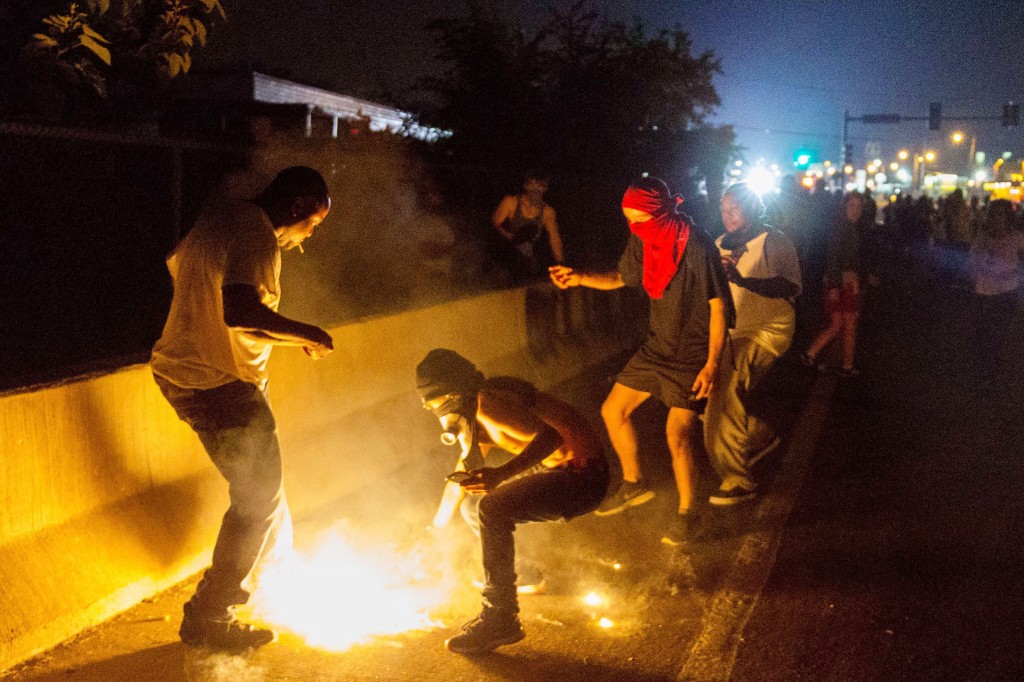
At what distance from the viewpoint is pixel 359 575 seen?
16.2 feet

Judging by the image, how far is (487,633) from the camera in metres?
4.14

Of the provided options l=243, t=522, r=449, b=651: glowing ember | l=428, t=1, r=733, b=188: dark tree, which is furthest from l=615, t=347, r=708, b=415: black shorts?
l=428, t=1, r=733, b=188: dark tree

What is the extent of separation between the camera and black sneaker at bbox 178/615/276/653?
4051mm

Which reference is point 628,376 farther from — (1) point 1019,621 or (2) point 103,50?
(2) point 103,50

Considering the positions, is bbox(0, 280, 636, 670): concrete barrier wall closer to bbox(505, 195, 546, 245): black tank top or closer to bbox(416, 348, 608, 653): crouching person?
bbox(416, 348, 608, 653): crouching person

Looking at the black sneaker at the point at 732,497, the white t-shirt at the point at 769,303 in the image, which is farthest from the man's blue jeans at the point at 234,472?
the white t-shirt at the point at 769,303

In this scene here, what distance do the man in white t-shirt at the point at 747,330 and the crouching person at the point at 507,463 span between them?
2.24 meters

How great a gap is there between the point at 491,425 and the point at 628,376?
2.02m

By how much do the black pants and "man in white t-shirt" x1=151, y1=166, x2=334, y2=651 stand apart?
35.1 inches

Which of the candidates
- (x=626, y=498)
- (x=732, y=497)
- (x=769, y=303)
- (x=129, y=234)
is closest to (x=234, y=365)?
(x=626, y=498)

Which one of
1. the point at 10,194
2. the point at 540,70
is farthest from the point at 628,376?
the point at 540,70

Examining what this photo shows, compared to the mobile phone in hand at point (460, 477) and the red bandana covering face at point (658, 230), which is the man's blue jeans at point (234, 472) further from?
the red bandana covering face at point (658, 230)

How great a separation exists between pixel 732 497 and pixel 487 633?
102 inches

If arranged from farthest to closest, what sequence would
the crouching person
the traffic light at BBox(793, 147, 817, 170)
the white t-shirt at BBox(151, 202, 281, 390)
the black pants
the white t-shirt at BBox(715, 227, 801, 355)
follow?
the traffic light at BBox(793, 147, 817, 170) → the white t-shirt at BBox(715, 227, 801, 355) → the black pants → the crouching person → the white t-shirt at BBox(151, 202, 281, 390)
